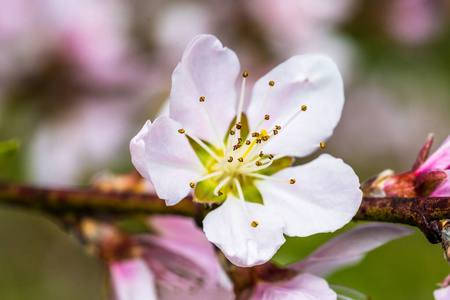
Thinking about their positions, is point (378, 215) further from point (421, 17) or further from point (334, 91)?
point (421, 17)

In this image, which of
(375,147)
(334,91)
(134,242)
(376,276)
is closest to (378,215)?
(334,91)

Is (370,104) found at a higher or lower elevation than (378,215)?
lower

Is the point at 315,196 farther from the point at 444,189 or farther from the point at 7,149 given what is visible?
the point at 7,149

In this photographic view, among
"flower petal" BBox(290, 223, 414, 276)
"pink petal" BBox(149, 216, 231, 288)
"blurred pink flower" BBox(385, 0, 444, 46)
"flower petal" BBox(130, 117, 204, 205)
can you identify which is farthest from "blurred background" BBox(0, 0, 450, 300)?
"flower petal" BBox(130, 117, 204, 205)

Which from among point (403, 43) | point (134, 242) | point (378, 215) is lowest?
point (134, 242)

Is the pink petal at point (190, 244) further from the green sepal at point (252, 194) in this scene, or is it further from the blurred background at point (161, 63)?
the blurred background at point (161, 63)

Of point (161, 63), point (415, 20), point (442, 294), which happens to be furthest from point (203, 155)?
point (415, 20)

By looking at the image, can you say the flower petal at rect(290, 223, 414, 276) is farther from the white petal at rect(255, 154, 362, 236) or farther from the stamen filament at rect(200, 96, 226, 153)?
the stamen filament at rect(200, 96, 226, 153)
